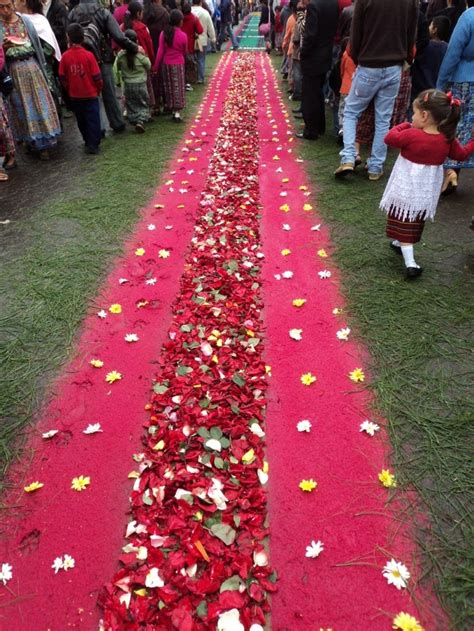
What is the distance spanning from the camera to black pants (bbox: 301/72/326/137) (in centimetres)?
664

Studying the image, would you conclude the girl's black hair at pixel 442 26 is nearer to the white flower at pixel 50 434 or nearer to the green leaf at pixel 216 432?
the green leaf at pixel 216 432

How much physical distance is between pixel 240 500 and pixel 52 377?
1.56 m

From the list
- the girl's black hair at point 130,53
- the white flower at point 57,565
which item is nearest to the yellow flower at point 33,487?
the white flower at point 57,565

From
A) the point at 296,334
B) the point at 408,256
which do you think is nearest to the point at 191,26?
the point at 408,256

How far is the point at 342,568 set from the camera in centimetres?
191

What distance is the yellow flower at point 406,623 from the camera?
1.69 metres

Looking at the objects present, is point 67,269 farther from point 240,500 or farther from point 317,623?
point 317,623

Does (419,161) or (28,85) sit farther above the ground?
(28,85)

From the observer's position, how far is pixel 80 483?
7.50 feet

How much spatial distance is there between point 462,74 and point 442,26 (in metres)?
1.71

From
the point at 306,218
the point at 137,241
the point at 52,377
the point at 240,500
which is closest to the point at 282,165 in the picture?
the point at 306,218

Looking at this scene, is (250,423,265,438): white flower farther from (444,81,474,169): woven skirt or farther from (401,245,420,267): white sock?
(444,81,474,169): woven skirt

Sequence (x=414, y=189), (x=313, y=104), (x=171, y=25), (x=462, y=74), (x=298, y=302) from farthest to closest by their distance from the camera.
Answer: (x=171, y=25)
(x=313, y=104)
(x=462, y=74)
(x=298, y=302)
(x=414, y=189)

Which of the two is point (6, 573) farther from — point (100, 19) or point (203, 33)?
point (203, 33)
